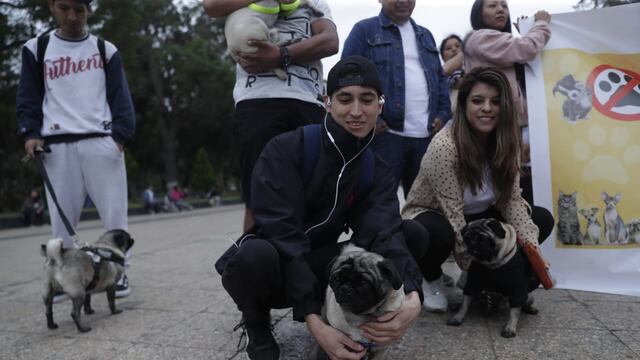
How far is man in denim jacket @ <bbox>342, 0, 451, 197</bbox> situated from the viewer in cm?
387

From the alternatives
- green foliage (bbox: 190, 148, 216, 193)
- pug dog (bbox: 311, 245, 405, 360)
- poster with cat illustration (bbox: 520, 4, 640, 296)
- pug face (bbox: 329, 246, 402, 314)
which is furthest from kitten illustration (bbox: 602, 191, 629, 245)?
green foliage (bbox: 190, 148, 216, 193)

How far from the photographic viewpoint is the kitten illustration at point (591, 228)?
3.90 metres

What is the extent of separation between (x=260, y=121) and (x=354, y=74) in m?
0.82

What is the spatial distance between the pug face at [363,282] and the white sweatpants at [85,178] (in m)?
2.56

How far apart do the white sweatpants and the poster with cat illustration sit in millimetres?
3513

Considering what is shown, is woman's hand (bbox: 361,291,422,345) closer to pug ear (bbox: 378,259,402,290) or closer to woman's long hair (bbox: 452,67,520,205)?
pug ear (bbox: 378,259,402,290)

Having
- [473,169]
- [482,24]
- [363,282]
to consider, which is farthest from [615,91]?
[363,282]

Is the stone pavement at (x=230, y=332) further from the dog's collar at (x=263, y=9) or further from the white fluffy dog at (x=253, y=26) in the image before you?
the dog's collar at (x=263, y=9)

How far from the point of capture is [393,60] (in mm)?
3961

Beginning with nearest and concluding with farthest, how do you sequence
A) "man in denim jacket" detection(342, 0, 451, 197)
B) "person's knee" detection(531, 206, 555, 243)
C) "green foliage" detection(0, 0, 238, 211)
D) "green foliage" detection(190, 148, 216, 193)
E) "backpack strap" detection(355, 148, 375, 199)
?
"backpack strap" detection(355, 148, 375, 199) < "person's knee" detection(531, 206, 555, 243) < "man in denim jacket" detection(342, 0, 451, 197) < "green foliage" detection(0, 0, 238, 211) < "green foliage" detection(190, 148, 216, 193)

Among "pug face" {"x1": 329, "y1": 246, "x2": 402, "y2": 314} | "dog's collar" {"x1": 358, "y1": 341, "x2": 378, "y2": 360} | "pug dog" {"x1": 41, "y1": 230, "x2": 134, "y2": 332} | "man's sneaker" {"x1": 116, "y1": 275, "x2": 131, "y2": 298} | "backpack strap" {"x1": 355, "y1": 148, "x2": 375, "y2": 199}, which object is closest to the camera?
"pug face" {"x1": 329, "y1": 246, "x2": 402, "y2": 314}

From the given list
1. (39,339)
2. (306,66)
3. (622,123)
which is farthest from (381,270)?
(622,123)

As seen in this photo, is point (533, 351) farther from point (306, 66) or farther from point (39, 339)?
point (39, 339)

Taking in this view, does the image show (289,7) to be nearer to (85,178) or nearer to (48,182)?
(85,178)
